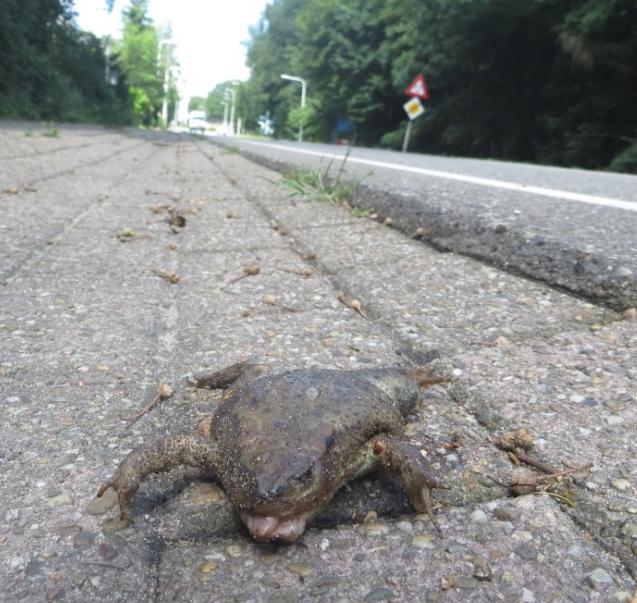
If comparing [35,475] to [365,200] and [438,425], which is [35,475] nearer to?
[438,425]

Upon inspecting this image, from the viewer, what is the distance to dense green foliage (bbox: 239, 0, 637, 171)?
1667 cm

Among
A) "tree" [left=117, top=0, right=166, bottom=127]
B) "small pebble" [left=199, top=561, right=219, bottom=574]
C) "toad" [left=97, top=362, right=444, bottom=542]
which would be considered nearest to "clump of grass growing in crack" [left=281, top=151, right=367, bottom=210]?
"toad" [left=97, top=362, right=444, bottom=542]

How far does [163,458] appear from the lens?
1.06m

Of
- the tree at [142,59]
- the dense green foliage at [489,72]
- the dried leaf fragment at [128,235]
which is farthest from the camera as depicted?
the tree at [142,59]

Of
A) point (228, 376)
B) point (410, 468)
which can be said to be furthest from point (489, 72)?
point (410, 468)

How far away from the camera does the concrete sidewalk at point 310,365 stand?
85 cm

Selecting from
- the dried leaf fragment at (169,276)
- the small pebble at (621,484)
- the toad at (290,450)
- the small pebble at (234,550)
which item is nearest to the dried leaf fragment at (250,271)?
the dried leaf fragment at (169,276)

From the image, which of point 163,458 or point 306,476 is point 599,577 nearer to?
point 306,476

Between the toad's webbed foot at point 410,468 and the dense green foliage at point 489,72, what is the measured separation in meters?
15.0

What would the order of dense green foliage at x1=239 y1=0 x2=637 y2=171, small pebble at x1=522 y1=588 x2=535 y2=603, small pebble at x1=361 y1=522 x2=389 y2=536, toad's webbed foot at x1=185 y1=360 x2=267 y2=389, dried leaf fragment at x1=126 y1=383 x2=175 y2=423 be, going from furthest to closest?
1. dense green foliage at x1=239 y1=0 x2=637 y2=171
2. toad's webbed foot at x1=185 y1=360 x2=267 y2=389
3. dried leaf fragment at x1=126 y1=383 x2=175 y2=423
4. small pebble at x1=361 y1=522 x2=389 y2=536
5. small pebble at x1=522 y1=588 x2=535 y2=603

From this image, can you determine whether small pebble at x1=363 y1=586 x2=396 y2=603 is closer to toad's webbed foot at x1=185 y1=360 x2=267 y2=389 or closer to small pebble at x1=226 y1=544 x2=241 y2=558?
small pebble at x1=226 y1=544 x2=241 y2=558

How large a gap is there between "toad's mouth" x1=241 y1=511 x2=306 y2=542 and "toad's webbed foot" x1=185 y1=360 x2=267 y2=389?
0.46 meters

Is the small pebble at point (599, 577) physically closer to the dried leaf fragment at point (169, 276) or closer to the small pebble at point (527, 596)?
the small pebble at point (527, 596)

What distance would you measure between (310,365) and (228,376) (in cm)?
22
